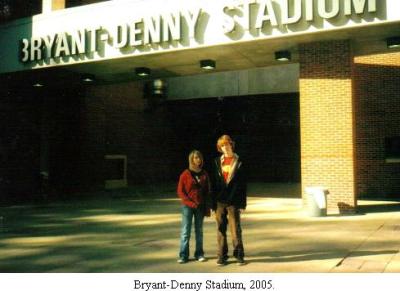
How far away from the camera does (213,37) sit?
1258cm

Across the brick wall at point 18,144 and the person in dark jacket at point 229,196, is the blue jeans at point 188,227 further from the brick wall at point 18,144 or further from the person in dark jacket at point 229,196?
the brick wall at point 18,144

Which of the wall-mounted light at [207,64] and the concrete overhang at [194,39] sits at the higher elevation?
the concrete overhang at [194,39]

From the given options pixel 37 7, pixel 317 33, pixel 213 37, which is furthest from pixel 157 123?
pixel 317 33

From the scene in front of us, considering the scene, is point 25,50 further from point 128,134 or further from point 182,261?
point 182,261

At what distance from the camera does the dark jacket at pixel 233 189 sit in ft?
22.1

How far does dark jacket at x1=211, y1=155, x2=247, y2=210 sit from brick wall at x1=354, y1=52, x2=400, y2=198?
1196cm

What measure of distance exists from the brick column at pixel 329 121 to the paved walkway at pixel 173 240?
36.7 inches

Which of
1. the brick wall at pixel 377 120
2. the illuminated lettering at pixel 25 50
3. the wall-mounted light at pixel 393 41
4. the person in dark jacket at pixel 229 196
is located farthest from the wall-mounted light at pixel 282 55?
the illuminated lettering at pixel 25 50

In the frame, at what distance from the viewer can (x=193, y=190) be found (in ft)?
22.8

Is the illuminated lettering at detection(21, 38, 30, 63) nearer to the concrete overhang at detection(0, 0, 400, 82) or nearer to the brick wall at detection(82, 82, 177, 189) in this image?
the concrete overhang at detection(0, 0, 400, 82)

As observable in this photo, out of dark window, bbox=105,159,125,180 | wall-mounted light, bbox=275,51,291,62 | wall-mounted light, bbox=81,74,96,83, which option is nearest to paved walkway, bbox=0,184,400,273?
wall-mounted light, bbox=275,51,291,62

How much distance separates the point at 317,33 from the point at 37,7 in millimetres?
12507

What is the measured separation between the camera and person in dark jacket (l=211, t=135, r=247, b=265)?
675cm

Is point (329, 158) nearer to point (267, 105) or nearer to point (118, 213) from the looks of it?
point (118, 213)
